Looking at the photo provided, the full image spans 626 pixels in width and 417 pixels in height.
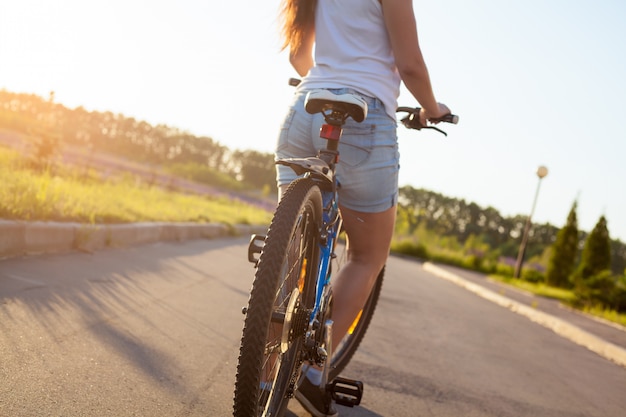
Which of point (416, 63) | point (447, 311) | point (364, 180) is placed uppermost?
point (416, 63)

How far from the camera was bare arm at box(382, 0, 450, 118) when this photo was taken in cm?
255


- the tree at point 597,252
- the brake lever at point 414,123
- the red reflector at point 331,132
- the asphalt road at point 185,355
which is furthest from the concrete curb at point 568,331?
the tree at point 597,252

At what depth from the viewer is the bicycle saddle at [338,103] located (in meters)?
2.42

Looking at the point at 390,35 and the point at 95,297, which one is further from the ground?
the point at 390,35

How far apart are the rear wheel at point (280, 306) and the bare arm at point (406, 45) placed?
0.65 meters

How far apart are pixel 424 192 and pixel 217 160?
21.3 metres

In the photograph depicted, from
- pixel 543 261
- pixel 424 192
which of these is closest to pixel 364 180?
pixel 543 261

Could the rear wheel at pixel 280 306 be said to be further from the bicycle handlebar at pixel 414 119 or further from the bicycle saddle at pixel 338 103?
the bicycle handlebar at pixel 414 119

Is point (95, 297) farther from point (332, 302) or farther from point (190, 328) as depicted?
point (332, 302)

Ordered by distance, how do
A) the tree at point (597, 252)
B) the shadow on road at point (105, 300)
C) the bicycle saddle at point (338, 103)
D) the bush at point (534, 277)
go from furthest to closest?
the bush at point (534, 277) → the tree at point (597, 252) → the shadow on road at point (105, 300) → the bicycle saddle at point (338, 103)

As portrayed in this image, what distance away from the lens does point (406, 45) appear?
260cm

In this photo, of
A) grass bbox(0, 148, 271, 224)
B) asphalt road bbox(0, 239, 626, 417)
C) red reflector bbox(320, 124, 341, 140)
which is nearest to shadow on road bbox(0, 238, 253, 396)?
asphalt road bbox(0, 239, 626, 417)

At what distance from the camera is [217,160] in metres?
50.3

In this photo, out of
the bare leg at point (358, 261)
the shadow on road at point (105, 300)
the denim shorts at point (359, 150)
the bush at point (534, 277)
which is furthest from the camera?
the bush at point (534, 277)
